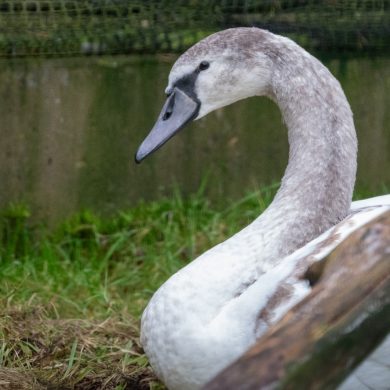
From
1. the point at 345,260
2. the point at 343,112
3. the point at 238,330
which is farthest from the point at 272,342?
the point at 343,112

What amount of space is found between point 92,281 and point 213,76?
1341 millimetres

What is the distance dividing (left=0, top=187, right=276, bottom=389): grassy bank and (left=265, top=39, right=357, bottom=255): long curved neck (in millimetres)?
779

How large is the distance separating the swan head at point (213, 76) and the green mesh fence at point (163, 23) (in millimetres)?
1412

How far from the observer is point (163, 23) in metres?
4.90

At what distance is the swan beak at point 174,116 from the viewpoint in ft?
11.3

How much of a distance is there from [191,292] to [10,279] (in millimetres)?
1432

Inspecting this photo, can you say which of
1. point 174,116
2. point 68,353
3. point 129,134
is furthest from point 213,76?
point 129,134

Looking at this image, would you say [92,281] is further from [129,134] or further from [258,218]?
[258,218]

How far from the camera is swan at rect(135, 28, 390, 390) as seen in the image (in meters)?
2.97

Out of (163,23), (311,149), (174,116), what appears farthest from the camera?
(163,23)

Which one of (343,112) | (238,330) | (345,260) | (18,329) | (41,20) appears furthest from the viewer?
(41,20)

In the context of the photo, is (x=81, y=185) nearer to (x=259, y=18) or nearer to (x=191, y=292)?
(x=259, y=18)

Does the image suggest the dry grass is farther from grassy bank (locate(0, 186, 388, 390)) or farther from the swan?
the swan

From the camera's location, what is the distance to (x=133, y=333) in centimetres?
402
